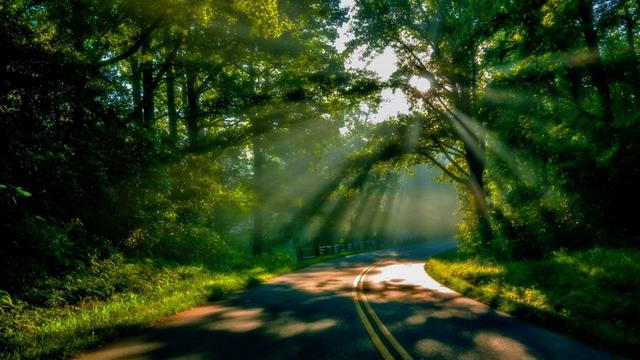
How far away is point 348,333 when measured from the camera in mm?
6664

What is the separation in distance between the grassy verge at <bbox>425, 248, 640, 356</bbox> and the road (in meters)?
0.41

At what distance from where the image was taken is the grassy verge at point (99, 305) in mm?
6154

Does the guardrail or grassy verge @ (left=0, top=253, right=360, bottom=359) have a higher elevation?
grassy verge @ (left=0, top=253, right=360, bottom=359)

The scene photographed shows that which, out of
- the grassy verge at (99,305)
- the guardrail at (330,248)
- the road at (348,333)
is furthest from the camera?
the guardrail at (330,248)

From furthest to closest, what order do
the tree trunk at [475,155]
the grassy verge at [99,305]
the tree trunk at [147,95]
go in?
the tree trunk at [475,155], the tree trunk at [147,95], the grassy verge at [99,305]

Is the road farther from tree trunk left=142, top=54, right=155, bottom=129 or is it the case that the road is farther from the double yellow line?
tree trunk left=142, top=54, right=155, bottom=129

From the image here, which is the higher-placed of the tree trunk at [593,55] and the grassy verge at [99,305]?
the tree trunk at [593,55]

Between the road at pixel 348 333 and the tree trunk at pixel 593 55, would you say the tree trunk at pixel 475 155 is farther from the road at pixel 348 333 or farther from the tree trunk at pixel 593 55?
the road at pixel 348 333

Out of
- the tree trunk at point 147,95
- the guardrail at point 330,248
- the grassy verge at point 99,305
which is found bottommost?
the guardrail at point 330,248

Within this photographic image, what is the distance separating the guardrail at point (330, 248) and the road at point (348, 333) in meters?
24.4

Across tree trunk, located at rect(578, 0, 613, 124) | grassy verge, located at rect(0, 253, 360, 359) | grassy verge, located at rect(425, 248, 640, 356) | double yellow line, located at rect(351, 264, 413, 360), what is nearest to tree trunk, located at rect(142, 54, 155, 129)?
grassy verge, located at rect(0, 253, 360, 359)

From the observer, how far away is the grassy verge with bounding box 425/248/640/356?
6438 mm

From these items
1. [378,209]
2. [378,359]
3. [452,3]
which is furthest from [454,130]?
[378,209]

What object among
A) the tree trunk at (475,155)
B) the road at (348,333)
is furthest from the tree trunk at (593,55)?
the road at (348,333)
